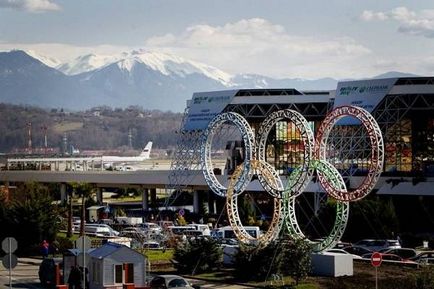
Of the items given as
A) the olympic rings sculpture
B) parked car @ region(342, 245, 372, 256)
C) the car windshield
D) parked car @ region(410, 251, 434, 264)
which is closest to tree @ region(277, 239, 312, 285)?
the olympic rings sculpture

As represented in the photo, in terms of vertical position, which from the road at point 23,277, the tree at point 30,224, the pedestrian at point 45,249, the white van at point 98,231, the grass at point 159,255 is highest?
the tree at point 30,224

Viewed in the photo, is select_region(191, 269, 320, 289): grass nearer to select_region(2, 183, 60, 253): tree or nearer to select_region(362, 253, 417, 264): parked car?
select_region(362, 253, 417, 264): parked car

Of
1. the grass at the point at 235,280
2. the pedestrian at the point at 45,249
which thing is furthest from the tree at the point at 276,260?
the pedestrian at the point at 45,249

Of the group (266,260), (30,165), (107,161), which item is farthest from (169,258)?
(107,161)

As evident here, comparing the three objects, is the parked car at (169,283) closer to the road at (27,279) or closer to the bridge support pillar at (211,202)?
the road at (27,279)

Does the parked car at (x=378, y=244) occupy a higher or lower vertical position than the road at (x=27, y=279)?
higher

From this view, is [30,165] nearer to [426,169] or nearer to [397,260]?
[426,169]
